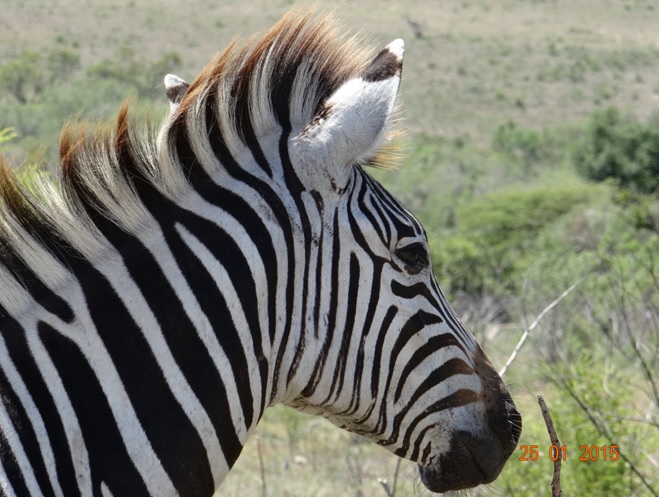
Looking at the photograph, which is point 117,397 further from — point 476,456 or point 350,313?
point 476,456

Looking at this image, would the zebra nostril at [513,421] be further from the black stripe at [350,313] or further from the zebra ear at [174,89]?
the zebra ear at [174,89]

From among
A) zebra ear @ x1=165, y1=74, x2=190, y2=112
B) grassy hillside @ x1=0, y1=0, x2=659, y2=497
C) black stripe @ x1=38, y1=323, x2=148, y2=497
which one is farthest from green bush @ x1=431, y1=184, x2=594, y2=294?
black stripe @ x1=38, y1=323, x2=148, y2=497

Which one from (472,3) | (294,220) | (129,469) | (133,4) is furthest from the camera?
(472,3)

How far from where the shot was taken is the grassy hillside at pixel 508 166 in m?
6.12

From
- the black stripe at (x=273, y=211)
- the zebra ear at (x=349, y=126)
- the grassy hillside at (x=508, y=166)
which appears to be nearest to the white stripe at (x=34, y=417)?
the black stripe at (x=273, y=211)

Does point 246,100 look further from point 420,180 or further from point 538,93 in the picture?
point 538,93

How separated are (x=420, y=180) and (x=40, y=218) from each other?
105 feet

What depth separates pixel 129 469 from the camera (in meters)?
2.14

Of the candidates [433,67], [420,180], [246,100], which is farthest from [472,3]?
[246,100]

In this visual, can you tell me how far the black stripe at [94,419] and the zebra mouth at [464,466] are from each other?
86 cm

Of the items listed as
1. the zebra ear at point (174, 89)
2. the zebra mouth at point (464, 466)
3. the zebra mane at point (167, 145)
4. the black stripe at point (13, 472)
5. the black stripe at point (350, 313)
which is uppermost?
the zebra mane at point (167, 145)

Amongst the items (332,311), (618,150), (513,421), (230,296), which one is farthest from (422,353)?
(618,150)

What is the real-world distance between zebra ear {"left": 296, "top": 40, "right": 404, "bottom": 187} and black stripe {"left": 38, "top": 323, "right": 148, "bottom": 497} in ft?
2.54

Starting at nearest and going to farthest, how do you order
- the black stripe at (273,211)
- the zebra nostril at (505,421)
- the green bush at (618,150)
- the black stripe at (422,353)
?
the black stripe at (273,211) < the black stripe at (422,353) < the zebra nostril at (505,421) < the green bush at (618,150)
